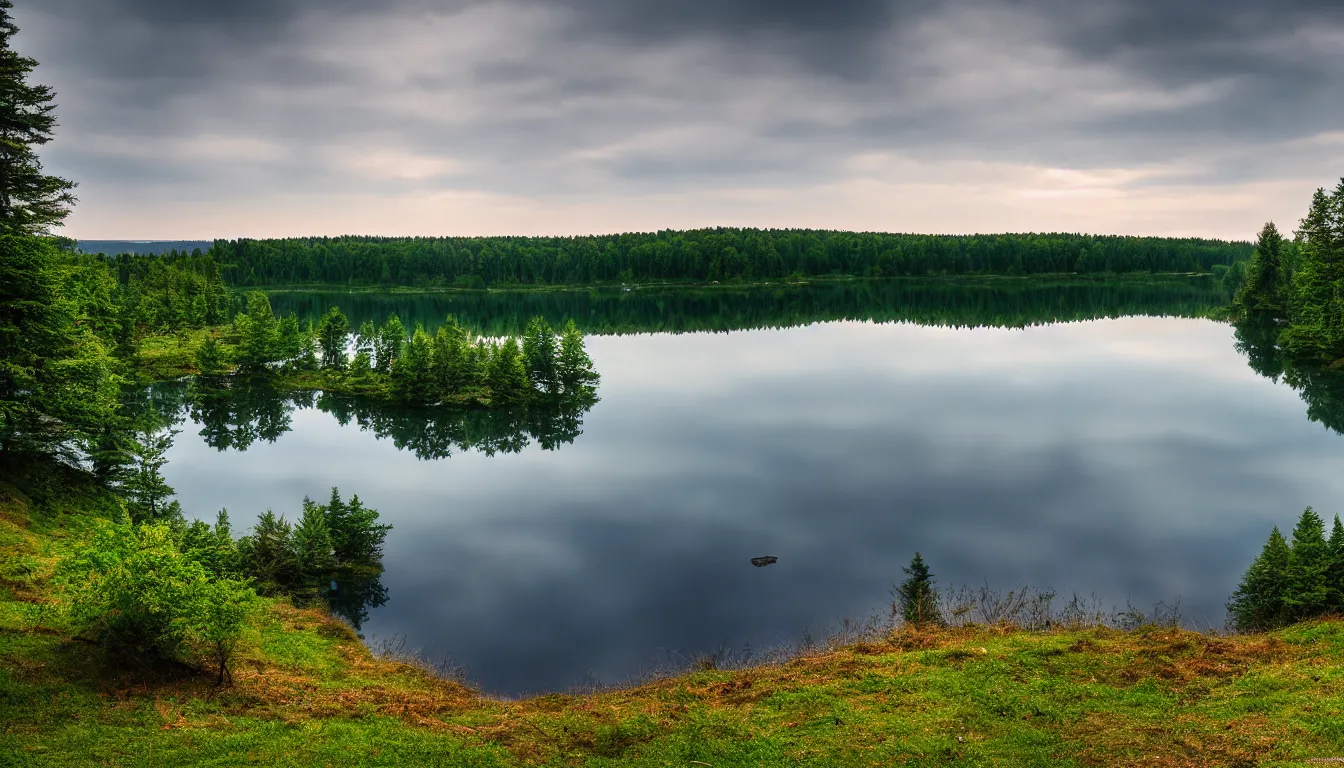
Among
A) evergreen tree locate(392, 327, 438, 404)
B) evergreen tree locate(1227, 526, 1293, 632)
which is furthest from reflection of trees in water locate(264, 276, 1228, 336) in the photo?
evergreen tree locate(1227, 526, 1293, 632)

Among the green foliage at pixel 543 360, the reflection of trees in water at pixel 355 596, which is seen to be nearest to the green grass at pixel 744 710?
the reflection of trees in water at pixel 355 596

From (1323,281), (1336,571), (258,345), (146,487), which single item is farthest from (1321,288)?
(258,345)

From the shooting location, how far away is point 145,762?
15.9 metres

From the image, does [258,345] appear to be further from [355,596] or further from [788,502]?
[788,502]

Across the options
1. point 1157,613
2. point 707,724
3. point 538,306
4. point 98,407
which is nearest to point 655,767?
point 707,724

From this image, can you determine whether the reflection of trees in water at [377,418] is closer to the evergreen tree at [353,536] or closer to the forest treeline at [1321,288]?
the evergreen tree at [353,536]

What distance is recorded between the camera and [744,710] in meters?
20.5

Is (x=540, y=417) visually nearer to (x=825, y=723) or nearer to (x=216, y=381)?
(x=216, y=381)

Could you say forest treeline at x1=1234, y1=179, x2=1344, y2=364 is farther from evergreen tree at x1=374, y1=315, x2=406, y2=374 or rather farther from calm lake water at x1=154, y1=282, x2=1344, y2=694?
evergreen tree at x1=374, y1=315, x2=406, y2=374

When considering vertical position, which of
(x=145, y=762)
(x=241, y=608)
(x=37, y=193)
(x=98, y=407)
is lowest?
(x=145, y=762)

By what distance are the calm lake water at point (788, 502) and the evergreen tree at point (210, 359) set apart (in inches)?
778

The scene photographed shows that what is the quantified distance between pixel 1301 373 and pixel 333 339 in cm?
10223

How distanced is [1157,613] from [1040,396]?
4592cm

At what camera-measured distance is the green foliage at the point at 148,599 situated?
19.0m
